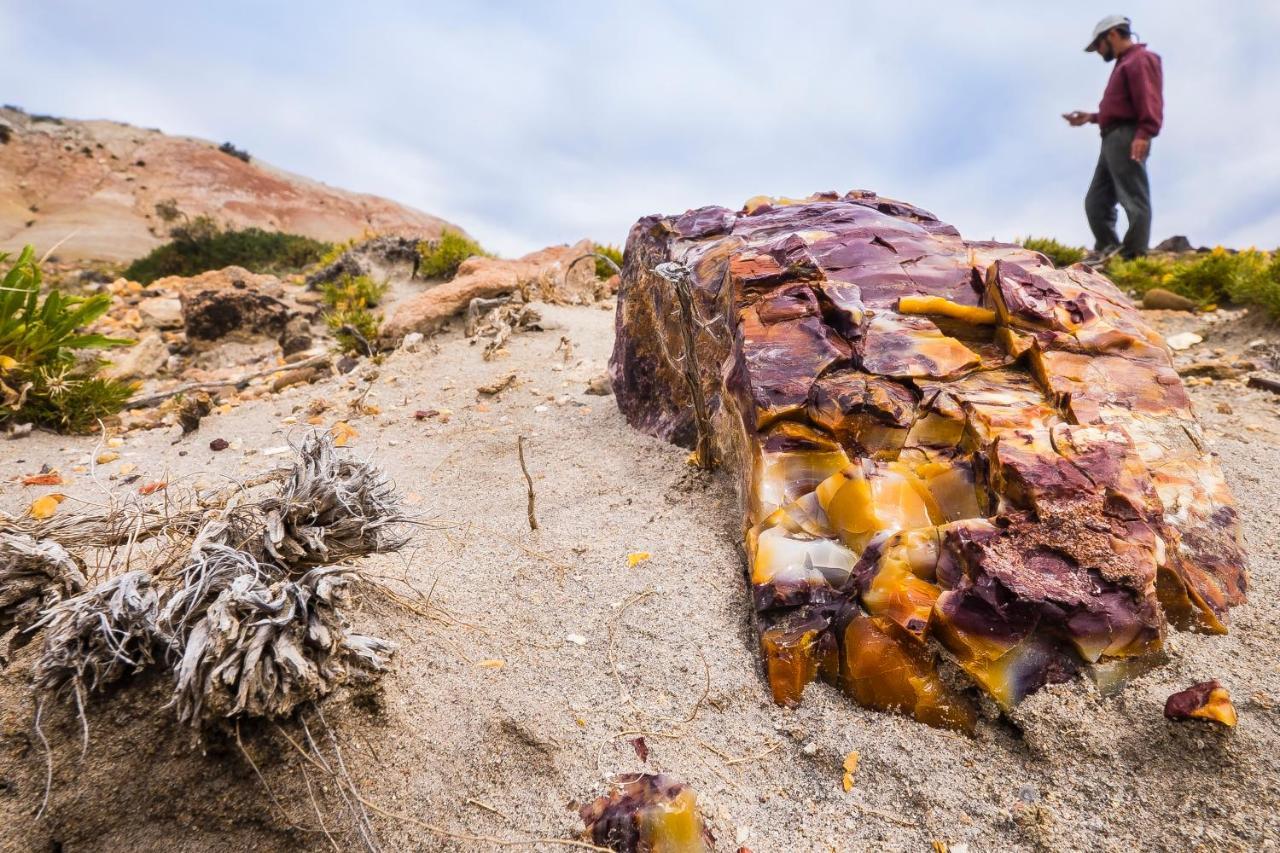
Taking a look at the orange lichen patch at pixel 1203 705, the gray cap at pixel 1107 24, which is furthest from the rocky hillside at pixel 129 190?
the orange lichen patch at pixel 1203 705

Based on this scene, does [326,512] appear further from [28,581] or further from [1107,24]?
[1107,24]

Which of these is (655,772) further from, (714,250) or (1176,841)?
(714,250)

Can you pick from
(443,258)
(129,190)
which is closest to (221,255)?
(443,258)

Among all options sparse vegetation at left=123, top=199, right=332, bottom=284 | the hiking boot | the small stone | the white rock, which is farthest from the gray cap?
sparse vegetation at left=123, top=199, right=332, bottom=284

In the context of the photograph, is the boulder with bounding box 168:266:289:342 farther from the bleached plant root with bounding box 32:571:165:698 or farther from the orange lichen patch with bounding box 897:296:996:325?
the orange lichen patch with bounding box 897:296:996:325

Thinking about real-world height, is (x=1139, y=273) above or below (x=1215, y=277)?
above
